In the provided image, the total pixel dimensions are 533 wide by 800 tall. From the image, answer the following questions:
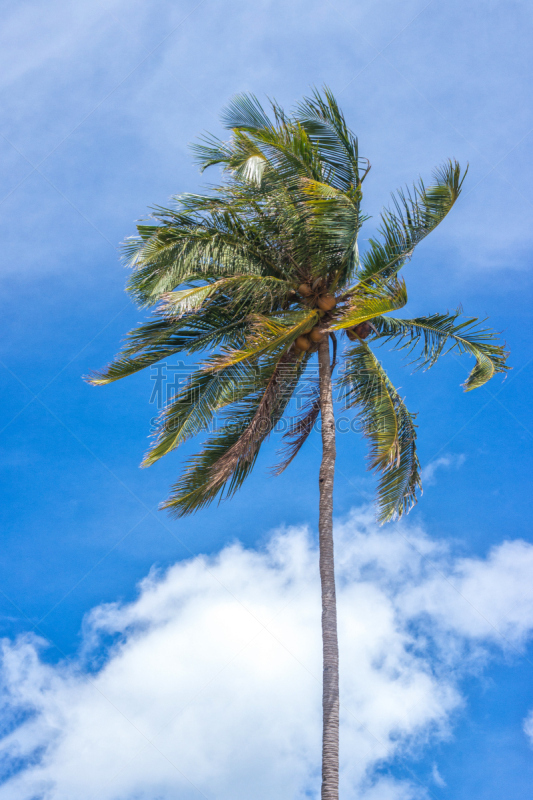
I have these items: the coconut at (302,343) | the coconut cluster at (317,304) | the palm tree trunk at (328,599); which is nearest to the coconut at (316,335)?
the coconut cluster at (317,304)

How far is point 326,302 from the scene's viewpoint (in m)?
12.0

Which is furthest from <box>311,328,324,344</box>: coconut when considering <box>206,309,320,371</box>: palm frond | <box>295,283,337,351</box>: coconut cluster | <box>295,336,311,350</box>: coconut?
<box>206,309,320,371</box>: palm frond

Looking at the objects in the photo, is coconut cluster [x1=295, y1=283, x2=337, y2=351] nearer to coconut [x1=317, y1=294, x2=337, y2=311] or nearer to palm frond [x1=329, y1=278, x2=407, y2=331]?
coconut [x1=317, y1=294, x2=337, y2=311]

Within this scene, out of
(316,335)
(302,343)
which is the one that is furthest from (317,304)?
(302,343)

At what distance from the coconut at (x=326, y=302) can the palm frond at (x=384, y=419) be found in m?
1.01

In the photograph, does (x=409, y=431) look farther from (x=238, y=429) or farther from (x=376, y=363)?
(x=238, y=429)

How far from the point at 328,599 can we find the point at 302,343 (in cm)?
444

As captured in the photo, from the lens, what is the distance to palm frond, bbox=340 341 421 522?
11.8 metres

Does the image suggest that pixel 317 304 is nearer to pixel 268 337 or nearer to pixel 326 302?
pixel 326 302

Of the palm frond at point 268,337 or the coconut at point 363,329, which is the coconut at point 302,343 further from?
the coconut at point 363,329

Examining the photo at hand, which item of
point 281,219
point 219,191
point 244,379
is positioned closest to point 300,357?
point 244,379

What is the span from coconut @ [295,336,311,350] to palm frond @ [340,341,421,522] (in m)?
0.94

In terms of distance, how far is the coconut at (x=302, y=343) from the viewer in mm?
12055

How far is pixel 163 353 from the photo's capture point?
12.6 m
